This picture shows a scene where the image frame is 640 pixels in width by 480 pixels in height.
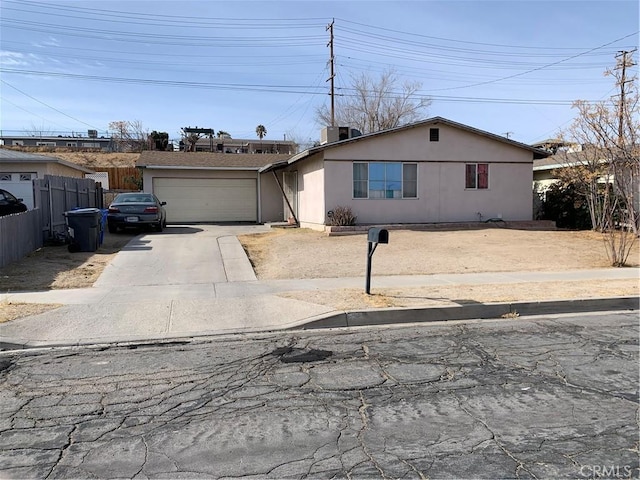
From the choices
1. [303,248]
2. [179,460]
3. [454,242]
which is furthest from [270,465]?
[454,242]

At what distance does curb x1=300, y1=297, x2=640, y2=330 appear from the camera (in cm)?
768

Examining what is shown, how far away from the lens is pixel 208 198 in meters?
26.2

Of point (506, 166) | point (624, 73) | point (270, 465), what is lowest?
point (270, 465)

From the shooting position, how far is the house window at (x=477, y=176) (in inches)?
816

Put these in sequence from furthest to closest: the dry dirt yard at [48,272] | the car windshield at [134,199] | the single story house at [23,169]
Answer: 1. the single story house at [23,169]
2. the car windshield at [134,199]
3. the dry dirt yard at [48,272]

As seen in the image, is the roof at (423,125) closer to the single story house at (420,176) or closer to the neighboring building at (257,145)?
the single story house at (420,176)

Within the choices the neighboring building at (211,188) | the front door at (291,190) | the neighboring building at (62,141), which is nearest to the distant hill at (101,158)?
the neighboring building at (62,141)

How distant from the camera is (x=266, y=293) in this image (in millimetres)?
9445

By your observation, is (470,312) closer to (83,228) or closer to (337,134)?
(83,228)

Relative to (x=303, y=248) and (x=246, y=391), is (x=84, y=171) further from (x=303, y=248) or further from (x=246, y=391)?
(x=246, y=391)

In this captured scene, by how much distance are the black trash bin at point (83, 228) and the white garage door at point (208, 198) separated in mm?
11390

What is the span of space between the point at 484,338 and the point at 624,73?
1680cm

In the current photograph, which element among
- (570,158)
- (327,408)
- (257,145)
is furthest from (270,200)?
(257,145)

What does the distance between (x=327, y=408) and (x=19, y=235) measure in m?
11.1
